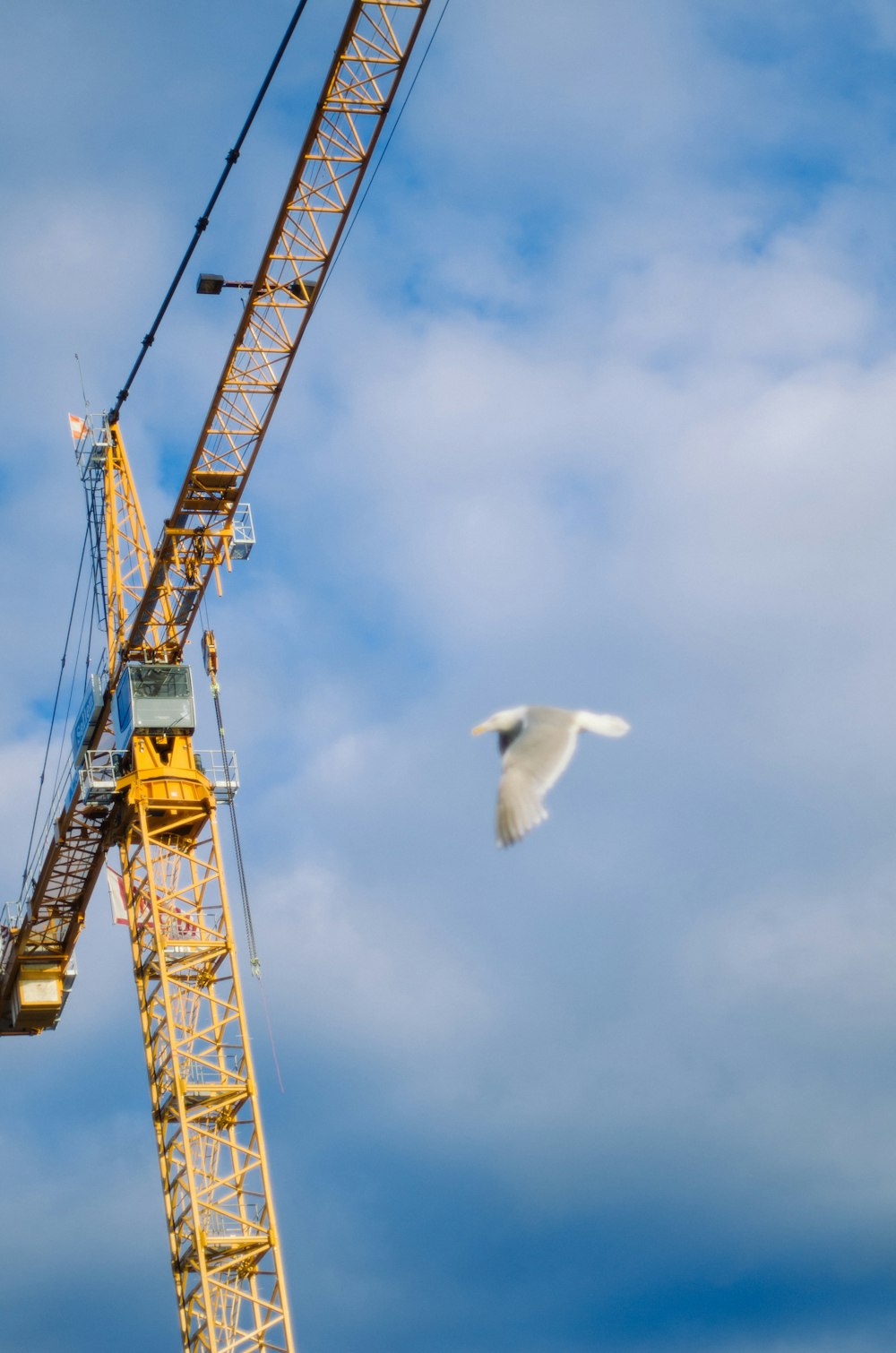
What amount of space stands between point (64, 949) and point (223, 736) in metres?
14.5

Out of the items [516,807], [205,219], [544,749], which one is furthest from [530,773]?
[205,219]

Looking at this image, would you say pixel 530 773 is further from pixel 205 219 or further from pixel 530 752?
pixel 205 219

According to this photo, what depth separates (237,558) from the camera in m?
81.2

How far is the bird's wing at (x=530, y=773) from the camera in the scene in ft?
82.9

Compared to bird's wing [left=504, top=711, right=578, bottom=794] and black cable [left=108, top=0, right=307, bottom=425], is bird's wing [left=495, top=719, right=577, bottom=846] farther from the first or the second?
black cable [left=108, top=0, right=307, bottom=425]

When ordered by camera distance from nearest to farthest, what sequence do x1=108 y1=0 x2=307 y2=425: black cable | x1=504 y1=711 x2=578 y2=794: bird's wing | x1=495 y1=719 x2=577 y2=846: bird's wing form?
x1=495 y1=719 x2=577 y2=846: bird's wing → x1=504 y1=711 x2=578 y2=794: bird's wing → x1=108 y1=0 x2=307 y2=425: black cable

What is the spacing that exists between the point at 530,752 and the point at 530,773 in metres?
0.54

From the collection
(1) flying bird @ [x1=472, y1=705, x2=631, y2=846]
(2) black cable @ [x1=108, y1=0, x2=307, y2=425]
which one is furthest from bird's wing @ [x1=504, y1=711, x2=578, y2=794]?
(2) black cable @ [x1=108, y1=0, x2=307, y2=425]

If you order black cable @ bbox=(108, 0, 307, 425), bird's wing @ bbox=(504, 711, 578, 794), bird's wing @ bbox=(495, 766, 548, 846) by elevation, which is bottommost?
bird's wing @ bbox=(495, 766, 548, 846)

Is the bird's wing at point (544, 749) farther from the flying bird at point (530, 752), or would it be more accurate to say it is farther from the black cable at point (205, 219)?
the black cable at point (205, 219)

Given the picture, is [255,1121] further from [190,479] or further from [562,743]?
[562,743]

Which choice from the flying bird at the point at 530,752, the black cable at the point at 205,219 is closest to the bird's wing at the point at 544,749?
the flying bird at the point at 530,752

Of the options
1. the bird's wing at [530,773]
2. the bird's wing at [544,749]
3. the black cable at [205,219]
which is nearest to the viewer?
the bird's wing at [530,773]

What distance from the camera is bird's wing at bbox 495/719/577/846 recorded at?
82.9 feet
